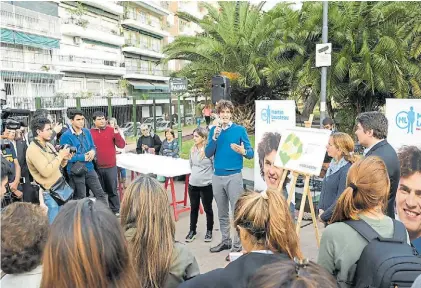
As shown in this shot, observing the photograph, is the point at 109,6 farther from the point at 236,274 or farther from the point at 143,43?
the point at 236,274

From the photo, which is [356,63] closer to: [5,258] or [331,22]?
[331,22]

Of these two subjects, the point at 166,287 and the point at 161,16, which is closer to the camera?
the point at 166,287

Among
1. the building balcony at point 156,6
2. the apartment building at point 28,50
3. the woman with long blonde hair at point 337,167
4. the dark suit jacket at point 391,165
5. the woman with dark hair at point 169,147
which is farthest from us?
the building balcony at point 156,6

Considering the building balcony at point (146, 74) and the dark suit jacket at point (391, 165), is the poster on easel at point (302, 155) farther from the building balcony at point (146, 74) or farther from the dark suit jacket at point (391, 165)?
the building balcony at point (146, 74)

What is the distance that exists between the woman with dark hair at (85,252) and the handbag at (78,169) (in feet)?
14.1

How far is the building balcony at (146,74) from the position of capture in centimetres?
4155

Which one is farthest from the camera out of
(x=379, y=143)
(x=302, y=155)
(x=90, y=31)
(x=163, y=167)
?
(x=90, y=31)

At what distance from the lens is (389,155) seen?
316 centimetres

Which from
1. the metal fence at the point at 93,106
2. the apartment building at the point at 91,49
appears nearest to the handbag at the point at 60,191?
the metal fence at the point at 93,106

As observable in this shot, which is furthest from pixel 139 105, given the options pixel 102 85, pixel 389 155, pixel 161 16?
pixel 389 155

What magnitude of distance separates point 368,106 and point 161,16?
39282 mm

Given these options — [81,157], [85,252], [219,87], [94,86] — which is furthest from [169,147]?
[94,86]

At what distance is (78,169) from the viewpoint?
18.3 feet

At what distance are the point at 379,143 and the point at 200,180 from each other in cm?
246
